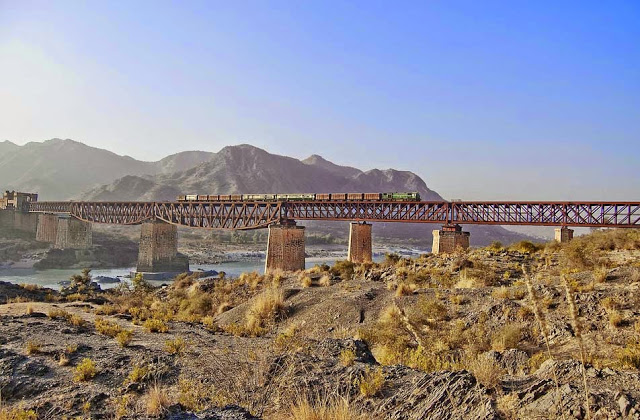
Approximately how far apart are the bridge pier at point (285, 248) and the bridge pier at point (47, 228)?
58.5m

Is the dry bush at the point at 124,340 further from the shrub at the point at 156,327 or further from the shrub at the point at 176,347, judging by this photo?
the shrub at the point at 156,327

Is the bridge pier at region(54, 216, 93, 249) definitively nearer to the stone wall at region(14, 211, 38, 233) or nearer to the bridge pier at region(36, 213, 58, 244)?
the bridge pier at region(36, 213, 58, 244)

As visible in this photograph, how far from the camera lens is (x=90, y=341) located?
43.1 feet

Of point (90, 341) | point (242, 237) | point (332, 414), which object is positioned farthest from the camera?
point (242, 237)

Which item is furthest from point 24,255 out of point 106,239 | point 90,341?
point 90,341

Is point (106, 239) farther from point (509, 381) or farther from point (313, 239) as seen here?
point (509, 381)

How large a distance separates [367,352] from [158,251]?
61291 mm

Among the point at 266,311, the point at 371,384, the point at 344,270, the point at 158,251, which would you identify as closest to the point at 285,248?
the point at 344,270

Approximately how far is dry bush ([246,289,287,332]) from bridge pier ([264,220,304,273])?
87.6 feet

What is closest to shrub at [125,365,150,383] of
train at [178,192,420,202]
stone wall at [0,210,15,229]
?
train at [178,192,420,202]

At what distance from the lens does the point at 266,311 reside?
18266 mm

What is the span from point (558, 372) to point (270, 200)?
158 ft

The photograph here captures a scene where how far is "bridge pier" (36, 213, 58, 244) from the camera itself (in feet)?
279

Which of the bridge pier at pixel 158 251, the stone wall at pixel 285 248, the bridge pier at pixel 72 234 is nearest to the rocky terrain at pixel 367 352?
the stone wall at pixel 285 248
